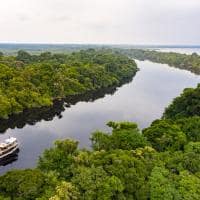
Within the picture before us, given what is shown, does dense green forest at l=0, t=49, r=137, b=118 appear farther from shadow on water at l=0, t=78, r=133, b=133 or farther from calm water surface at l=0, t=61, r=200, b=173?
calm water surface at l=0, t=61, r=200, b=173

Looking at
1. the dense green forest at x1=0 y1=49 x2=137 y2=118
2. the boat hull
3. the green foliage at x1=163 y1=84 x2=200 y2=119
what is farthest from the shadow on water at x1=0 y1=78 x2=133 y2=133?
the green foliage at x1=163 y1=84 x2=200 y2=119

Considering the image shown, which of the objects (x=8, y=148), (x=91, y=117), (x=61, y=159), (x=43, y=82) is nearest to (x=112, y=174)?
(x=61, y=159)

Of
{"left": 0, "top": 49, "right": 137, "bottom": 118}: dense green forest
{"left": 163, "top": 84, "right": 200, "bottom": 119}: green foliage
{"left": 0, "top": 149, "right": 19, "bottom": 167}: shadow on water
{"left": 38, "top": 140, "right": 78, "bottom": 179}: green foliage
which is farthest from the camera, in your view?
{"left": 0, "top": 49, "right": 137, "bottom": 118}: dense green forest

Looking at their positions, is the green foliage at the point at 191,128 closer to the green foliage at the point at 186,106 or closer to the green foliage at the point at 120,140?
the green foliage at the point at 120,140

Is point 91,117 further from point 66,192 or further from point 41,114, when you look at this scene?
point 66,192

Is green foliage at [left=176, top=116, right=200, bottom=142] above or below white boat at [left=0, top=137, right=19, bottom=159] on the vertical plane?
above

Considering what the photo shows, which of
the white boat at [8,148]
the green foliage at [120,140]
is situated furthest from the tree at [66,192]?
the white boat at [8,148]

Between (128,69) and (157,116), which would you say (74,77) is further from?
(128,69)

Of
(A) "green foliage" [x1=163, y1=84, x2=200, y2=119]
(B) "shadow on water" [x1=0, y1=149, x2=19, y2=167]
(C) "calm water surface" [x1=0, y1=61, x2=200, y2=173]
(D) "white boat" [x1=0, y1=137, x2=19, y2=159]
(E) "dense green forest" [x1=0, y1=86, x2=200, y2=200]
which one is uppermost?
(E) "dense green forest" [x1=0, y1=86, x2=200, y2=200]
